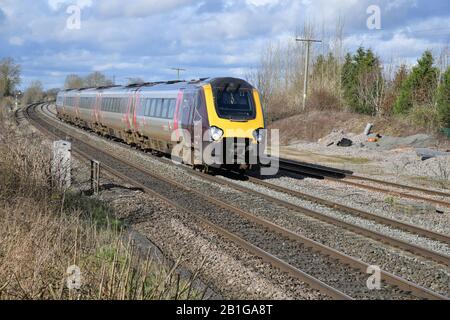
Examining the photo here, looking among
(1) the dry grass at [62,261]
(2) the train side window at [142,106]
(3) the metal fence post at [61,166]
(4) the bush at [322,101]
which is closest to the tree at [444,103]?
(4) the bush at [322,101]

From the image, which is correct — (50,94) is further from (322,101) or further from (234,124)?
(234,124)

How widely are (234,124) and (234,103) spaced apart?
0.83 m

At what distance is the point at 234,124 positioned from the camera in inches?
604

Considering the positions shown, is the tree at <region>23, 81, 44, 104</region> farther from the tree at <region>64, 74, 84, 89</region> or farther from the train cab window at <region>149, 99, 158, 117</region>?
the train cab window at <region>149, 99, 158, 117</region>

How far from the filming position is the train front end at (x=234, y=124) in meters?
15.1

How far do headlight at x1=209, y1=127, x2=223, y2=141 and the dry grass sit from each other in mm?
5696

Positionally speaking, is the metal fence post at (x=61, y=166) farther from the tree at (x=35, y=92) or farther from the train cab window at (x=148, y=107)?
the tree at (x=35, y=92)

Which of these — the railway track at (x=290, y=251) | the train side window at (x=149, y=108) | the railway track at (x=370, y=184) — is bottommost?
the railway track at (x=370, y=184)

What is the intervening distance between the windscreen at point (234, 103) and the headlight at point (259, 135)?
42cm

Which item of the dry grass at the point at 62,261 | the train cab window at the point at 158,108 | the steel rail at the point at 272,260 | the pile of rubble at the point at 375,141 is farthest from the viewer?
the pile of rubble at the point at 375,141

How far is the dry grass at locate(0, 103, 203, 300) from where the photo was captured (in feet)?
15.4

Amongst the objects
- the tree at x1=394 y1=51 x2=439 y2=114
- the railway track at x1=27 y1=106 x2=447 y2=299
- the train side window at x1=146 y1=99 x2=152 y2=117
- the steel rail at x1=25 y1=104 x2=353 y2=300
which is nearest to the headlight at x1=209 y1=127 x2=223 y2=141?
the railway track at x1=27 y1=106 x2=447 y2=299

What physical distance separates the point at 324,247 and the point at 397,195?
20.1 ft
